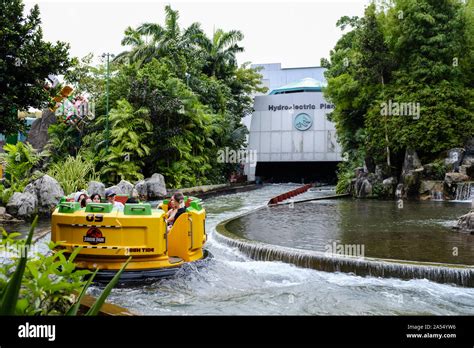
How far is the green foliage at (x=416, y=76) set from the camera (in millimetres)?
23188

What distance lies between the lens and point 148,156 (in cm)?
2636

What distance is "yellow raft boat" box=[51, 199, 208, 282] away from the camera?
24.0ft

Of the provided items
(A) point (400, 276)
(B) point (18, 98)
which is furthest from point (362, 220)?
(B) point (18, 98)

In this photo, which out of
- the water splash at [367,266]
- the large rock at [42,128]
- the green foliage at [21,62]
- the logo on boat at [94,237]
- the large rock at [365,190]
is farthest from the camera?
the large rock at [42,128]

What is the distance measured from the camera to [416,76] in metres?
24.3

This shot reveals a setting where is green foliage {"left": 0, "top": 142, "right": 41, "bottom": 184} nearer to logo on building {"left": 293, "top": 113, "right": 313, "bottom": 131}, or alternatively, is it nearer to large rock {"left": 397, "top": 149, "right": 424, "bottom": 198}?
large rock {"left": 397, "top": 149, "right": 424, "bottom": 198}

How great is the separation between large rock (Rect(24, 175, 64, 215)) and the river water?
9.26 metres

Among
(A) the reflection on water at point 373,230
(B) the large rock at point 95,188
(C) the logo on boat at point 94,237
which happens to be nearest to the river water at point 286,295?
(C) the logo on boat at point 94,237

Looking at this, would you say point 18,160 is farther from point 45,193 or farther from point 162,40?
point 162,40

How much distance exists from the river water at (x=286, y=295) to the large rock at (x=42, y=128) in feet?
77.2

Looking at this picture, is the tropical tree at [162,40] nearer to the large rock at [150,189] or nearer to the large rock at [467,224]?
the large rock at [150,189]

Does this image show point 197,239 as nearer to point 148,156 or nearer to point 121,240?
point 121,240

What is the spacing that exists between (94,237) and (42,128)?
958 inches

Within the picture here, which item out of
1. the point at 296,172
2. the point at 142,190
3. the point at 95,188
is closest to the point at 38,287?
the point at 95,188
